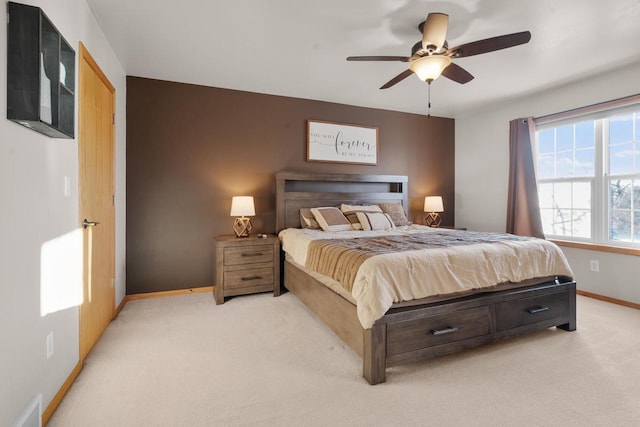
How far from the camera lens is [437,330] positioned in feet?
6.80

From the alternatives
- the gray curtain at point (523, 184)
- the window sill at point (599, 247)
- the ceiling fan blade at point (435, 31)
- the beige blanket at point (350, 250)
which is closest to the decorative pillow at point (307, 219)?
the beige blanket at point (350, 250)

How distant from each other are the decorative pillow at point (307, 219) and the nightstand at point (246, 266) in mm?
443

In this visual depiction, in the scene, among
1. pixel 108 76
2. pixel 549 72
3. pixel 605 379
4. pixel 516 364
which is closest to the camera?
pixel 605 379

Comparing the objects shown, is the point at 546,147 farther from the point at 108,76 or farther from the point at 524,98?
the point at 108,76

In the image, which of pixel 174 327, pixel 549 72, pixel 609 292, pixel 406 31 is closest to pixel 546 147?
pixel 549 72

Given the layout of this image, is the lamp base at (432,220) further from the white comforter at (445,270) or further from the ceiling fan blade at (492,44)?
the ceiling fan blade at (492,44)

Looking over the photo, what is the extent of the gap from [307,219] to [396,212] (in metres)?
1.29

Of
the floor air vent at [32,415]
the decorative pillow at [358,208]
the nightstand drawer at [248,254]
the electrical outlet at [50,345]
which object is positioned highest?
the decorative pillow at [358,208]

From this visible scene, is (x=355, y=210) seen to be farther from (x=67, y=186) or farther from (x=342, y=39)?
(x=67, y=186)

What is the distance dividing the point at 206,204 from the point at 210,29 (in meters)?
1.95

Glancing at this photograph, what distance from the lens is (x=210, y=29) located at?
255 cm

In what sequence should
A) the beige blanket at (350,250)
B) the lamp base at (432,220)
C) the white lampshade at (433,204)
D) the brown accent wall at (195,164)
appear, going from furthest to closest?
the lamp base at (432,220), the white lampshade at (433,204), the brown accent wall at (195,164), the beige blanket at (350,250)

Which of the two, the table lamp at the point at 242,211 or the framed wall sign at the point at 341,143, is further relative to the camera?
the framed wall sign at the point at 341,143

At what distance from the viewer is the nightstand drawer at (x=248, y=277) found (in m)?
3.41
